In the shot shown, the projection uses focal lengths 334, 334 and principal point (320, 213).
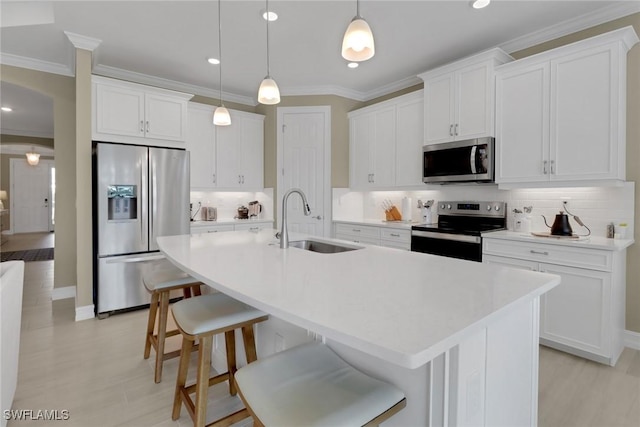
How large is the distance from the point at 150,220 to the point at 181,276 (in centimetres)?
161

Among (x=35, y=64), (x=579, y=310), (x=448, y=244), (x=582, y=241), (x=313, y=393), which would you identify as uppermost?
(x=35, y=64)

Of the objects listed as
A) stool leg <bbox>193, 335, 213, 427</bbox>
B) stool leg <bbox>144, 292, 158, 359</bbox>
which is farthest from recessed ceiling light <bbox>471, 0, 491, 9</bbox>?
stool leg <bbox>144, 292, 158, 359</bbox>

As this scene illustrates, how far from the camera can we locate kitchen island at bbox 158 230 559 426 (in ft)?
2.73

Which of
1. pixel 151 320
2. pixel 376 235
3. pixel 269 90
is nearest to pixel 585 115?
pixel 376 235

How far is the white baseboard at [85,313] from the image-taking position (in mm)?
3293

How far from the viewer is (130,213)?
347 cm

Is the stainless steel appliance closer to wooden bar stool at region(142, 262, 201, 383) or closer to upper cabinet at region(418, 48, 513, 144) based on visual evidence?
upper cabinet at region(418, 48, 513, 144)

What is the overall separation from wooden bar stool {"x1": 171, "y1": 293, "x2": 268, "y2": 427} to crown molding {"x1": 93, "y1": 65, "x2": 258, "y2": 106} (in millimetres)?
3465

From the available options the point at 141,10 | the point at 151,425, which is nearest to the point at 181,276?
the point at 151,425

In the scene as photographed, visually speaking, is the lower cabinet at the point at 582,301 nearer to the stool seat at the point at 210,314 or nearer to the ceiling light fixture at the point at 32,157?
the stool seat at the point at 210,314

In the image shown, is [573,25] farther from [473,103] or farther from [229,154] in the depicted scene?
[229,154]

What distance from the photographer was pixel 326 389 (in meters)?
1.03

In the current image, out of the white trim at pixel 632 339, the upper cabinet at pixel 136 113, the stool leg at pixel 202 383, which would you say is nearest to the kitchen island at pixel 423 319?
the stool leg at pixel 202 383

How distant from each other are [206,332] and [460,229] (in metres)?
2.68
